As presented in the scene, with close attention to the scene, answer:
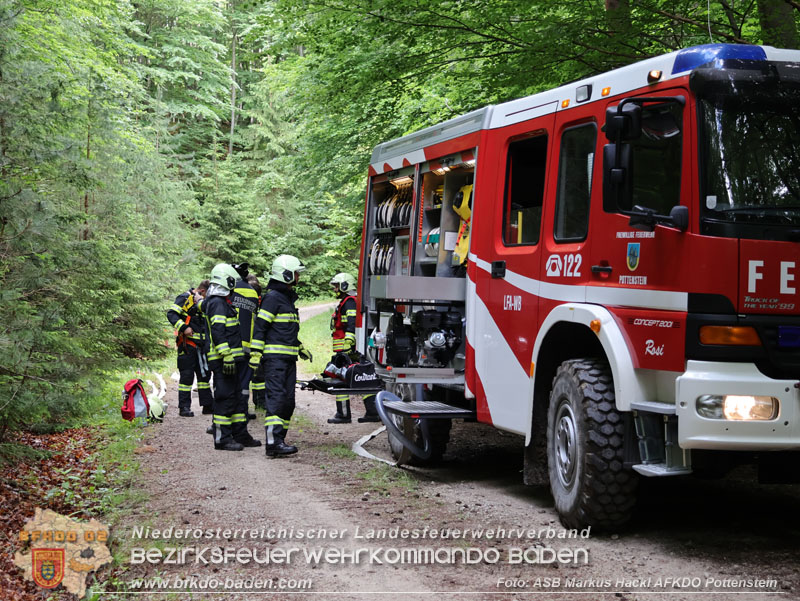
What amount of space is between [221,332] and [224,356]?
11.1 inches

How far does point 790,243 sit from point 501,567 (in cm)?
259

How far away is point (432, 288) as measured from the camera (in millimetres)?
8047

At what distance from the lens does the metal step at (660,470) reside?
5.38m

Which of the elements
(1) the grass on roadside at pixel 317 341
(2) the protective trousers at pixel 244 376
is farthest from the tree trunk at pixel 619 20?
(1) the grass on roadside at pixel 317 341

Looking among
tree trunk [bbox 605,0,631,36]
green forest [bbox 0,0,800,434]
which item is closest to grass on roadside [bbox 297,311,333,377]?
green forest [bbox 0,0,800,434]

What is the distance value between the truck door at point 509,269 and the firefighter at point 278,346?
279 centimetres

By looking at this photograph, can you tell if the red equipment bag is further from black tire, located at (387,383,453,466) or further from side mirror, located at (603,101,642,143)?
side mirror, located at (603,101,642,143)

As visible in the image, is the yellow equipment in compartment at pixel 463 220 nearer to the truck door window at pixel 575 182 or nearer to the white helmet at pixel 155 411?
the truck door window at pixel 575 182

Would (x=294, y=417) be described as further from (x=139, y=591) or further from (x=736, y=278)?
(x=736, y=278)

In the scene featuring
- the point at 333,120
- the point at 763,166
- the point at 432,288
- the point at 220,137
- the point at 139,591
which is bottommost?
the point at 139,591

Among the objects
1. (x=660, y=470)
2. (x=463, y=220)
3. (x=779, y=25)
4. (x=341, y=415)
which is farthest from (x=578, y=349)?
(x=341, y=415)

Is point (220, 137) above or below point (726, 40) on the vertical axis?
above

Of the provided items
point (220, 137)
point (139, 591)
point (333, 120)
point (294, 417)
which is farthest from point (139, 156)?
point (220, 137)

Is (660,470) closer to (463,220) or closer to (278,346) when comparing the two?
(463,220)
